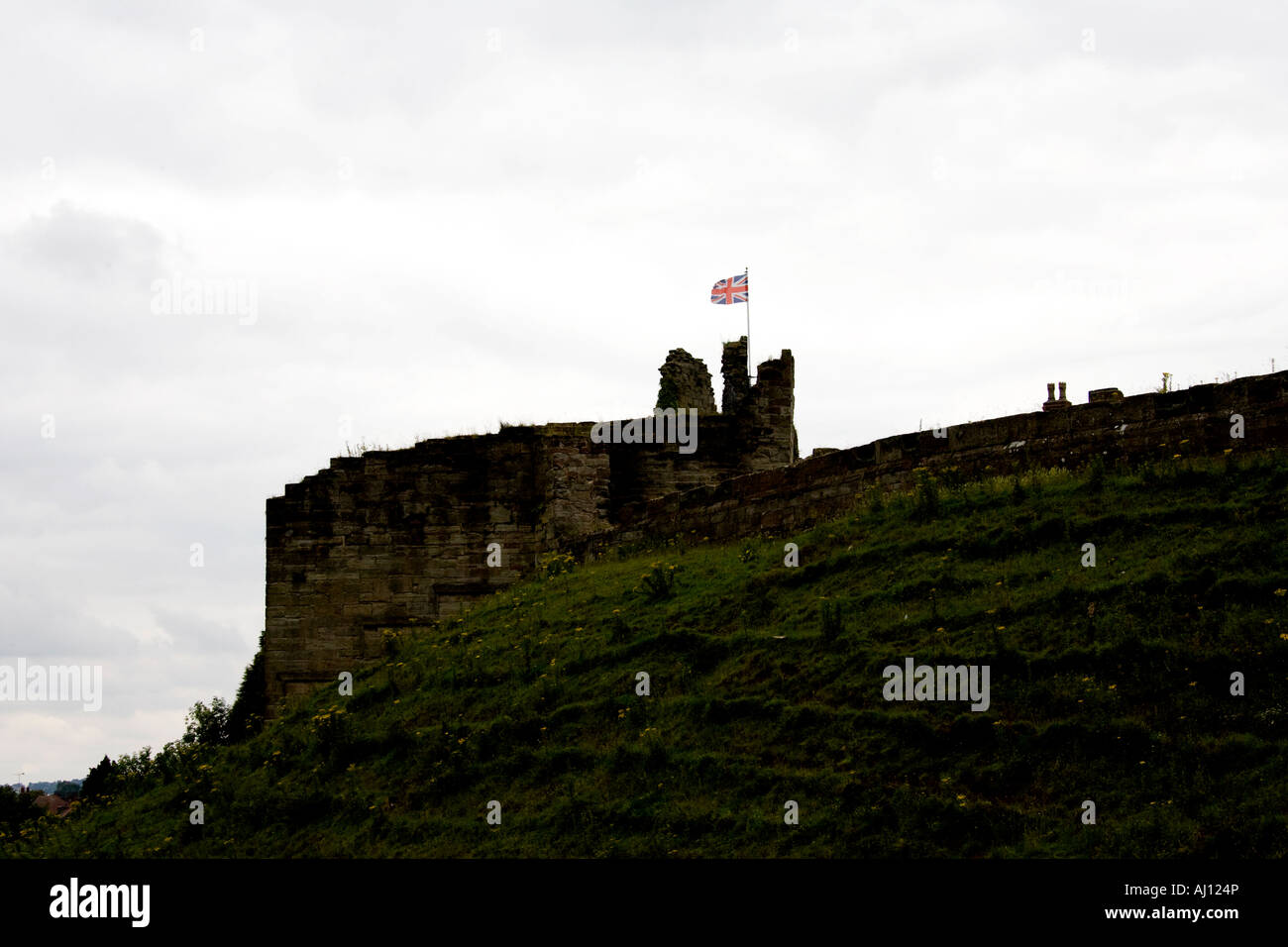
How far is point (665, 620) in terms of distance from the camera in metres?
20.0

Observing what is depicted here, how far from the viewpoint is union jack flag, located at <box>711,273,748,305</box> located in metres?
32.7

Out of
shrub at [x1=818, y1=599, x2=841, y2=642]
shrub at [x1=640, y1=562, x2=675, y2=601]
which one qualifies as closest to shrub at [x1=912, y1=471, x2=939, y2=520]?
shrub at [x1=818, y1=599, x2=841, y2=642]

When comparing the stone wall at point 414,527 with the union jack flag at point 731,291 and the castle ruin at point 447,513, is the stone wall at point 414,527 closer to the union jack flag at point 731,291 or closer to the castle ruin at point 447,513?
the castle ruin at point 447,513

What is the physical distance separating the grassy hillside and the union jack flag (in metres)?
10.5

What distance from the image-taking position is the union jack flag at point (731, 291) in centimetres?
3266

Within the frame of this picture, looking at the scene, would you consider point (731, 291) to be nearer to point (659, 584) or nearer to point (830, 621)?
point (659, 584)

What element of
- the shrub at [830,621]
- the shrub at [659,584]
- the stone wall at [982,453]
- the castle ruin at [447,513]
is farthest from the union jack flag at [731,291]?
the shrub at [830,621]

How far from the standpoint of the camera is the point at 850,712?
15859 millimetres

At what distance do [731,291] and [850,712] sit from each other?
1797cm

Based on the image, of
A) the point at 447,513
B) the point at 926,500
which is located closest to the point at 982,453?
the point at 926,500
